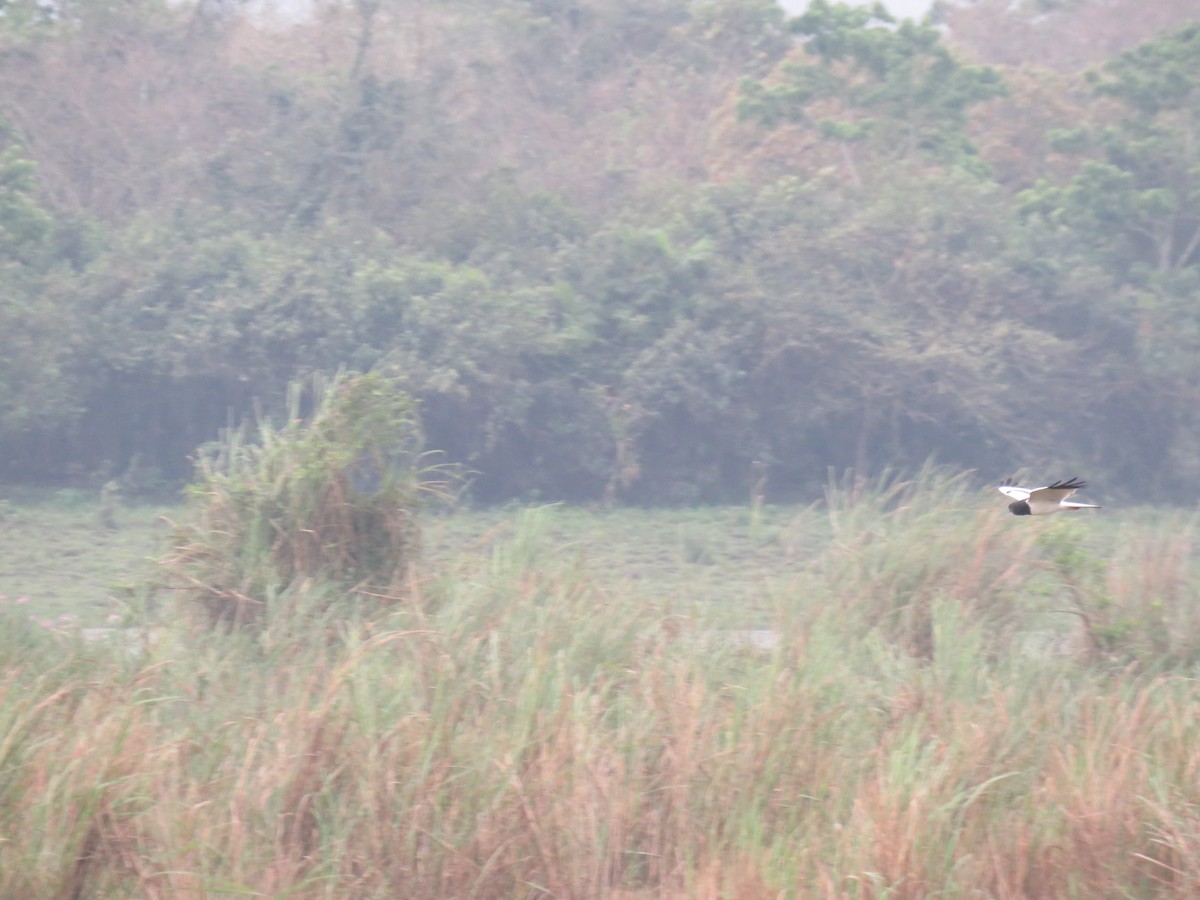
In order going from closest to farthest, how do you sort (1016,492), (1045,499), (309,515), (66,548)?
(1045,499) < (1016,492) < (309,515) < (66,548)

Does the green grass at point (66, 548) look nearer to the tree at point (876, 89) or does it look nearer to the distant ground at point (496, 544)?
the distant ground at point (496, 544)

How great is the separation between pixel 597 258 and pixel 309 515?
10.7 metres

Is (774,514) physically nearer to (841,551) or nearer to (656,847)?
(841,551)

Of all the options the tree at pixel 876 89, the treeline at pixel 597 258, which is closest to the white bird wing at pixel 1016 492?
the treeline at pixel 597 258

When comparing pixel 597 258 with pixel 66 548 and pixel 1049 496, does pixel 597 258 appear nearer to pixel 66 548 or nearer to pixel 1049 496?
pixel 66 548

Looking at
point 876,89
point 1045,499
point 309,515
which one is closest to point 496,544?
point 309,515

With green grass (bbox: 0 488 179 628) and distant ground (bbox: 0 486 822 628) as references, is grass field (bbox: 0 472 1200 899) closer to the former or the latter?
distant ground (bbox: 0 486 822 628)

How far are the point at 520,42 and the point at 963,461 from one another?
1029 cm

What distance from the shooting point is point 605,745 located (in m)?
5.02

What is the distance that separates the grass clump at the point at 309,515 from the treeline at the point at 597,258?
8.00 metres

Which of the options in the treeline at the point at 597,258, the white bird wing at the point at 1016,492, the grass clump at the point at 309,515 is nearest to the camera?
the white bird wing at the point at 1016,492

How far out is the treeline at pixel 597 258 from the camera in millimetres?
16359

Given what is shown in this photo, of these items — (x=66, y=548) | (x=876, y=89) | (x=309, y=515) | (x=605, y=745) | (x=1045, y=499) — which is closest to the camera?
(x=1045, y=499)

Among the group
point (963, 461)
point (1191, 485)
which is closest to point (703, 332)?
point (963, 461)
